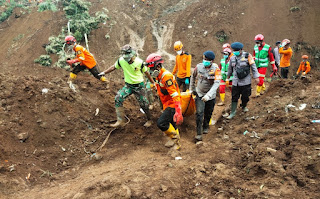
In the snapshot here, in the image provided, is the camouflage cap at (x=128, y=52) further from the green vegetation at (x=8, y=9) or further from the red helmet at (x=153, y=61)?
the green vegetation at (x=8, y=9)

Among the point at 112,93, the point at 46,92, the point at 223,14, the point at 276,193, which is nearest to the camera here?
the point at 276,193

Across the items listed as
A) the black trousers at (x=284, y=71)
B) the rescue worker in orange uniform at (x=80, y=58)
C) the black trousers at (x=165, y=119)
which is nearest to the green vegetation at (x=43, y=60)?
the rescue worker in orange uniform at (x=80, y=58)

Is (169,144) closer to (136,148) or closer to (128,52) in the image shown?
(136,148)

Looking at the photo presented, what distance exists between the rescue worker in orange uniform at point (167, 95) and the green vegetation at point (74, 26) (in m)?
6.80

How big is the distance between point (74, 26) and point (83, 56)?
238 inches

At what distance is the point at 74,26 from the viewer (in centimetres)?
1188

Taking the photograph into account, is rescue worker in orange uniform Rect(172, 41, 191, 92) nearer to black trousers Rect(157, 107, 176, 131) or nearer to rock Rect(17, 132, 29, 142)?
Answer: black trousers Rect(157, 107, 176, 131)

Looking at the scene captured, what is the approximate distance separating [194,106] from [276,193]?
3.21m

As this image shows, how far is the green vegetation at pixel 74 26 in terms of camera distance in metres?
10.8

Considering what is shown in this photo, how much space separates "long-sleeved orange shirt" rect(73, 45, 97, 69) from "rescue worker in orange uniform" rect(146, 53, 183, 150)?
9.40 ft

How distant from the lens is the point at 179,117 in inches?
177

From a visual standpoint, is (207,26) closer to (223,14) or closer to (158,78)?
(223,14)

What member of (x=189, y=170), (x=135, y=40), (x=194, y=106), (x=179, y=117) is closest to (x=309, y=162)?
(x=189, y=170)

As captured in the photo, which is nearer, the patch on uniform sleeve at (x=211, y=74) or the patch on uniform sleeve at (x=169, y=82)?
the patch on uniform sleeve at (x=169, y=82)
